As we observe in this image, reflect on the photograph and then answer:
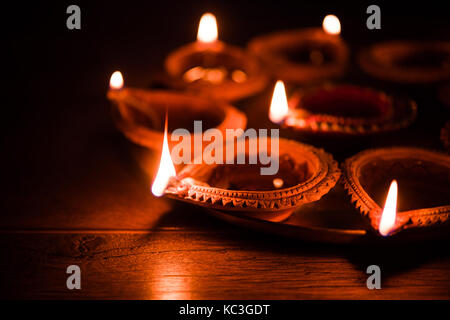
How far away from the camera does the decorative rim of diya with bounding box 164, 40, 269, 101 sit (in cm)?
124

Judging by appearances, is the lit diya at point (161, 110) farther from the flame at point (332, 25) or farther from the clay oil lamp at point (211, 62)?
the flame at point (332, 25)

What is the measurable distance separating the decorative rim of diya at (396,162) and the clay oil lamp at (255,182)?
0.03m

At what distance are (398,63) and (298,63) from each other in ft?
0.90

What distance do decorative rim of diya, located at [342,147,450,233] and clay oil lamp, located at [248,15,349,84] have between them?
402 millimetres

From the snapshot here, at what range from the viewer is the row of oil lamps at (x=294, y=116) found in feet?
2.82

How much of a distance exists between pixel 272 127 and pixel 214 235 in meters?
0.38

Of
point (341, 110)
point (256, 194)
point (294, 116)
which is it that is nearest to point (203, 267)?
point (256, 194)

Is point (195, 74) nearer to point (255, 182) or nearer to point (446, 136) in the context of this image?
point (255, 182)

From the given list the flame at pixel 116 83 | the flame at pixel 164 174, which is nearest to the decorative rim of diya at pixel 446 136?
the flame at pixel 164 174

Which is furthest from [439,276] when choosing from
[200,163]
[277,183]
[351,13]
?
[351,13]

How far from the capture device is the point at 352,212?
0.95m

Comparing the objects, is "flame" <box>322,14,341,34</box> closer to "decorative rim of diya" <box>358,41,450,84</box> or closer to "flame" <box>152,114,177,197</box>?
"decorative rim of diya" <box>358,41,450,84</box>

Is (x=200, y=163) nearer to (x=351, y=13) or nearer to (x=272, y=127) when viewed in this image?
(x=272, y=127)
